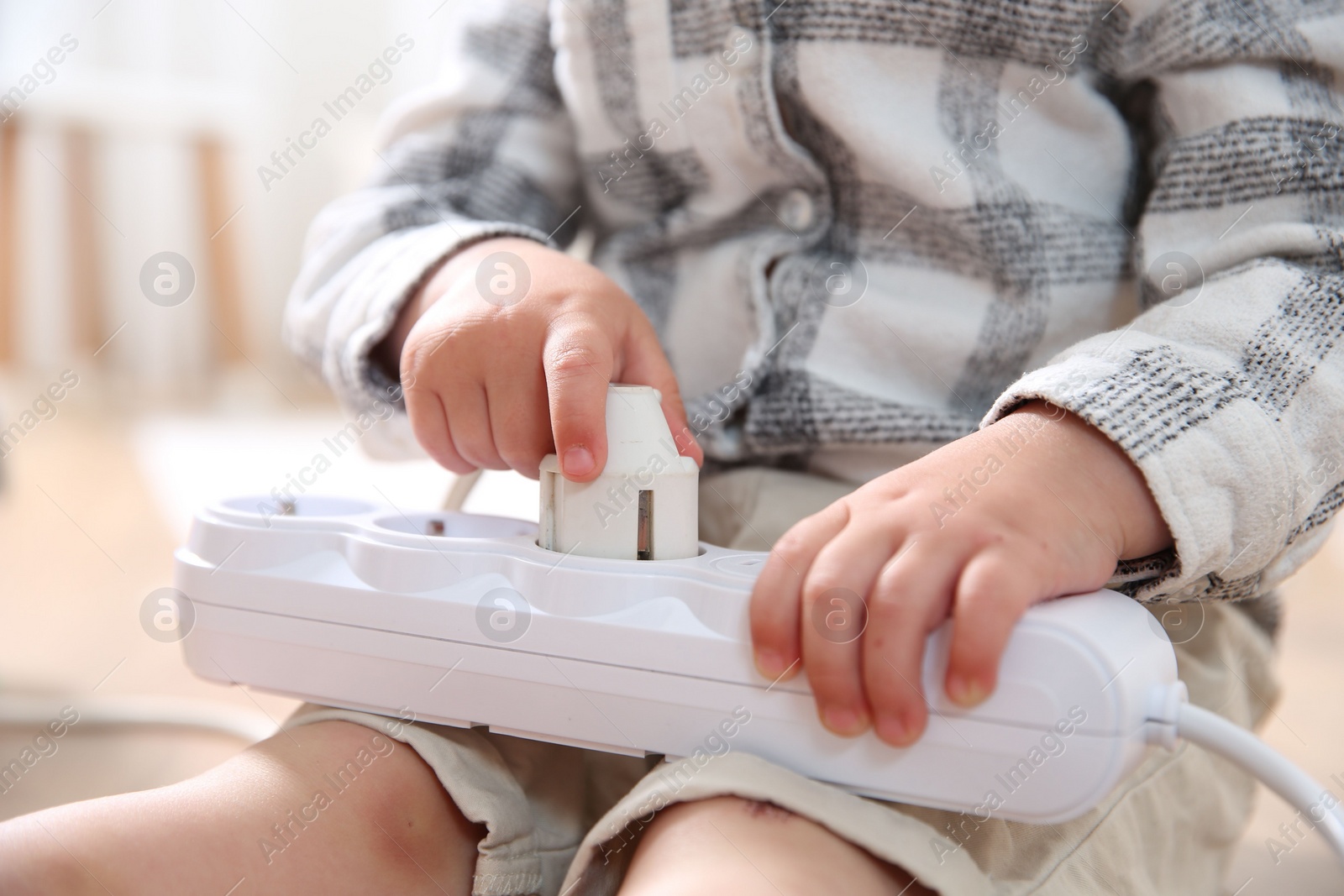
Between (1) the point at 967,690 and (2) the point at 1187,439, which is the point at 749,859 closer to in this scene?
(1) the point at 967,690

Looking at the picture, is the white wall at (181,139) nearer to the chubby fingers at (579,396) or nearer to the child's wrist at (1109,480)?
the chubby fingers at (579,396)

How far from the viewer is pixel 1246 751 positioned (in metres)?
0.30

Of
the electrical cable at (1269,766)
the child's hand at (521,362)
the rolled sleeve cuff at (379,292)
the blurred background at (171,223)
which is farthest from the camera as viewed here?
the blurred background at (171,223)

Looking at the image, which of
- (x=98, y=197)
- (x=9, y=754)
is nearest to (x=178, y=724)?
(x=9, y=754)

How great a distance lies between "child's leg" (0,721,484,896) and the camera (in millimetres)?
329

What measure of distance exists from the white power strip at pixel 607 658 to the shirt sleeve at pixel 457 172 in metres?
0.17

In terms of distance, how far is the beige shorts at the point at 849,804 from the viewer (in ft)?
1.08

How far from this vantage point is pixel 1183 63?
496 mm

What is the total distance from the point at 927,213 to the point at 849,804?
31 centimetres

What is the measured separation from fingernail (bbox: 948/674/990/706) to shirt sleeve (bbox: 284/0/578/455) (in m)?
0.36

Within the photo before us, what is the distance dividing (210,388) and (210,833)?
201cm

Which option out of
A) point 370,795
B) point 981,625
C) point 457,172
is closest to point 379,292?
point 457,172

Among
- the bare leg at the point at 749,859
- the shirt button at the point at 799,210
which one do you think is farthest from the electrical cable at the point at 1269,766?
the shirt button at the point at 799,210

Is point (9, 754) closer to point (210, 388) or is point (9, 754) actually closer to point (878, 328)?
point (878, 328)
